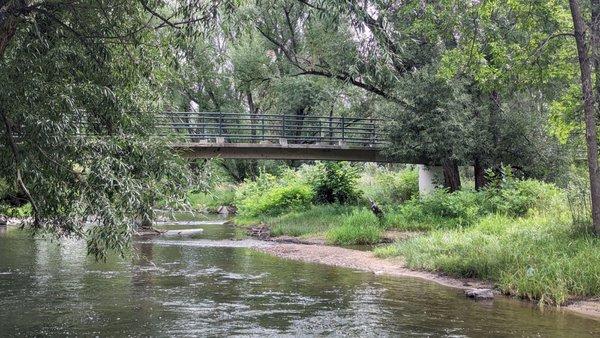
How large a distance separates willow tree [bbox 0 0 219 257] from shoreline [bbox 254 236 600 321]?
7544 mm

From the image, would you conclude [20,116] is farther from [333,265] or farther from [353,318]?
[333,265]

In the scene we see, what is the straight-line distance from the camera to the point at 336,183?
30719 mm

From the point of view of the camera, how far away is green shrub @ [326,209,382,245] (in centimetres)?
2202

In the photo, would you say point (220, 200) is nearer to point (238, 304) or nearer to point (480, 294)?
point (238, 304)

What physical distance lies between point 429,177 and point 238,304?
62.5 ft

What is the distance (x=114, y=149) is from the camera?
919 cm

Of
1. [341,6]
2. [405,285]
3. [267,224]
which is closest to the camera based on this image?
[341,6]

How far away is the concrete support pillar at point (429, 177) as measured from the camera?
2888 centimetres

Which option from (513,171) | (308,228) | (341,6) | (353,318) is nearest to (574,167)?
(513,171)

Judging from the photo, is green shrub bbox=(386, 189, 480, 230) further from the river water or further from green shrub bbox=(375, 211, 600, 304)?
the river water

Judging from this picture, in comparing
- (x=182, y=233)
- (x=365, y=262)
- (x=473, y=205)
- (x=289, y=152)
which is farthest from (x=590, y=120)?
(x=182, y=233)

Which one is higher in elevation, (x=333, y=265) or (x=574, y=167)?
(x=574, y=167)

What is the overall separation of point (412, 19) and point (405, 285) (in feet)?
46.3

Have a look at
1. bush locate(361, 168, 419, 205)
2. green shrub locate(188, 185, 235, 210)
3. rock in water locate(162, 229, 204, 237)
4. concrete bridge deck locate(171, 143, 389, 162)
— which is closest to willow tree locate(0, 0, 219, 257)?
rock in water locate(162, 229, 204, 237)
